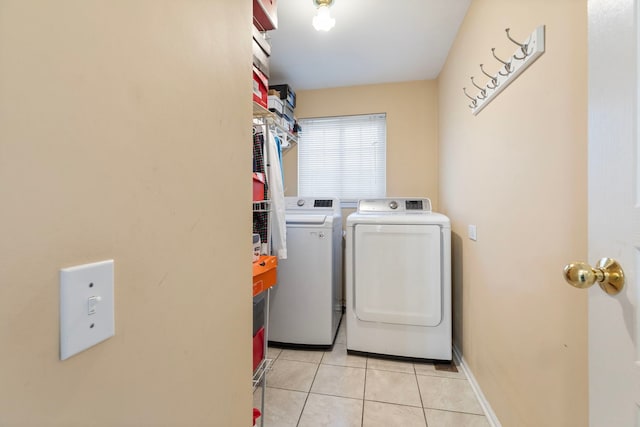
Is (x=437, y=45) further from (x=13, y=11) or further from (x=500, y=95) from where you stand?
(x=13, y=11)

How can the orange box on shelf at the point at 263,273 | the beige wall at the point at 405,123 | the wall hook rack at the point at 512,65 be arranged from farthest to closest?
the beige wall at the point at 405,123 → the orange box on shelf at the point at 263,273 → the wall hook rack at the point at 512,65

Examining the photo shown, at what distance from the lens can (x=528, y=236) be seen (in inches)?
45.6

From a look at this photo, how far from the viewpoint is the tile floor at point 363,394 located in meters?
1.51

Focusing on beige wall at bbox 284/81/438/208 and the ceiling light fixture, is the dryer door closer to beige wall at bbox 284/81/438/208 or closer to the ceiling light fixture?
beige wall at bbox 284/81/438/208

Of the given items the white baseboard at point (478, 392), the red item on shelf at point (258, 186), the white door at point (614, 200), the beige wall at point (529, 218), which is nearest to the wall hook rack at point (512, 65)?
the beige wall at point (529, 218)

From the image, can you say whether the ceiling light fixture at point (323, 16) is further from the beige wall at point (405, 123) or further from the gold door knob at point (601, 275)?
the gold door knob at point (601, 275)

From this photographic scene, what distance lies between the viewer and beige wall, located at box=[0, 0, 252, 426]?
1.00 feet

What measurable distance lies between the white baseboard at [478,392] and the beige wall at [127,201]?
4.58ft

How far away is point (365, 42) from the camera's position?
7.23 ft

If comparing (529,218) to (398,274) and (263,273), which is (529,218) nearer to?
(398,274)

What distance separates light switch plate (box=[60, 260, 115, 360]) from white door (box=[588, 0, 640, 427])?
35.3 inches

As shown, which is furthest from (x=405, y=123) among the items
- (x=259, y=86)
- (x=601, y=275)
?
(x=601, y=275)

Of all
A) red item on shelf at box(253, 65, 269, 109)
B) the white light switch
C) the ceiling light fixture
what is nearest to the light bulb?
the ceiling light fixture

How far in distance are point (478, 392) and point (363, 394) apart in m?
0.67
